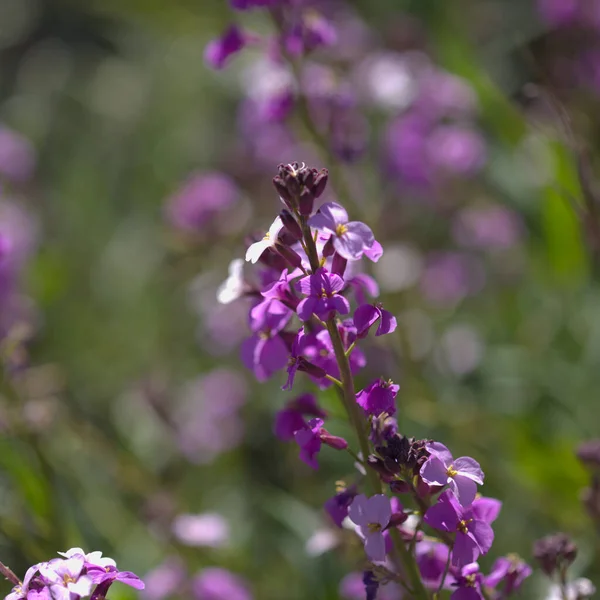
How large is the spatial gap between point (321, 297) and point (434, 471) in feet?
1.27

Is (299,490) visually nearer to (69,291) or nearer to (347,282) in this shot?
(347,282)

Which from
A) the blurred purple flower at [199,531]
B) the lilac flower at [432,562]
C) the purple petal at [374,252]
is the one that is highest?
the purple petal at [374,252]

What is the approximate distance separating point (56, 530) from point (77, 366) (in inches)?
97.5

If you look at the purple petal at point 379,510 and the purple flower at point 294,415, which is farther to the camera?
the purple flower at point 294,415

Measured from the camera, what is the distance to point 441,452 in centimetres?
166

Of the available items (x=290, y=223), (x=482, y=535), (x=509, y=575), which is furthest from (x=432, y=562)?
(x=290, y=223)

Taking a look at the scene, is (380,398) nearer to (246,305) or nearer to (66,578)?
(66,578)

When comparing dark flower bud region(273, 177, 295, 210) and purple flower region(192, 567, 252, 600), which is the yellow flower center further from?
purple flower region(192, 567, 252, 600)

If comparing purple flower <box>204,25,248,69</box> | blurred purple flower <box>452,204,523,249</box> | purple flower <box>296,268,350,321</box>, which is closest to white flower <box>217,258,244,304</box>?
purple flower <box>296,268,350,321</box>

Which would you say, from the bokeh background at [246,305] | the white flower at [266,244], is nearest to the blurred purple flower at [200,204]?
the bokeh background at [246,305]

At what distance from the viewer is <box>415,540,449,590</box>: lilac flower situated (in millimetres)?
1929

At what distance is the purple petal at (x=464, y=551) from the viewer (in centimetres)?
163

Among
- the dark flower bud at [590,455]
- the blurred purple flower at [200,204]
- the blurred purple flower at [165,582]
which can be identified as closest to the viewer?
the dark flower bud at [590,455]

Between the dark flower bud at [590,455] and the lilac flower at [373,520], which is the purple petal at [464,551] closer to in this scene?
the lilac flower at [373,520]
